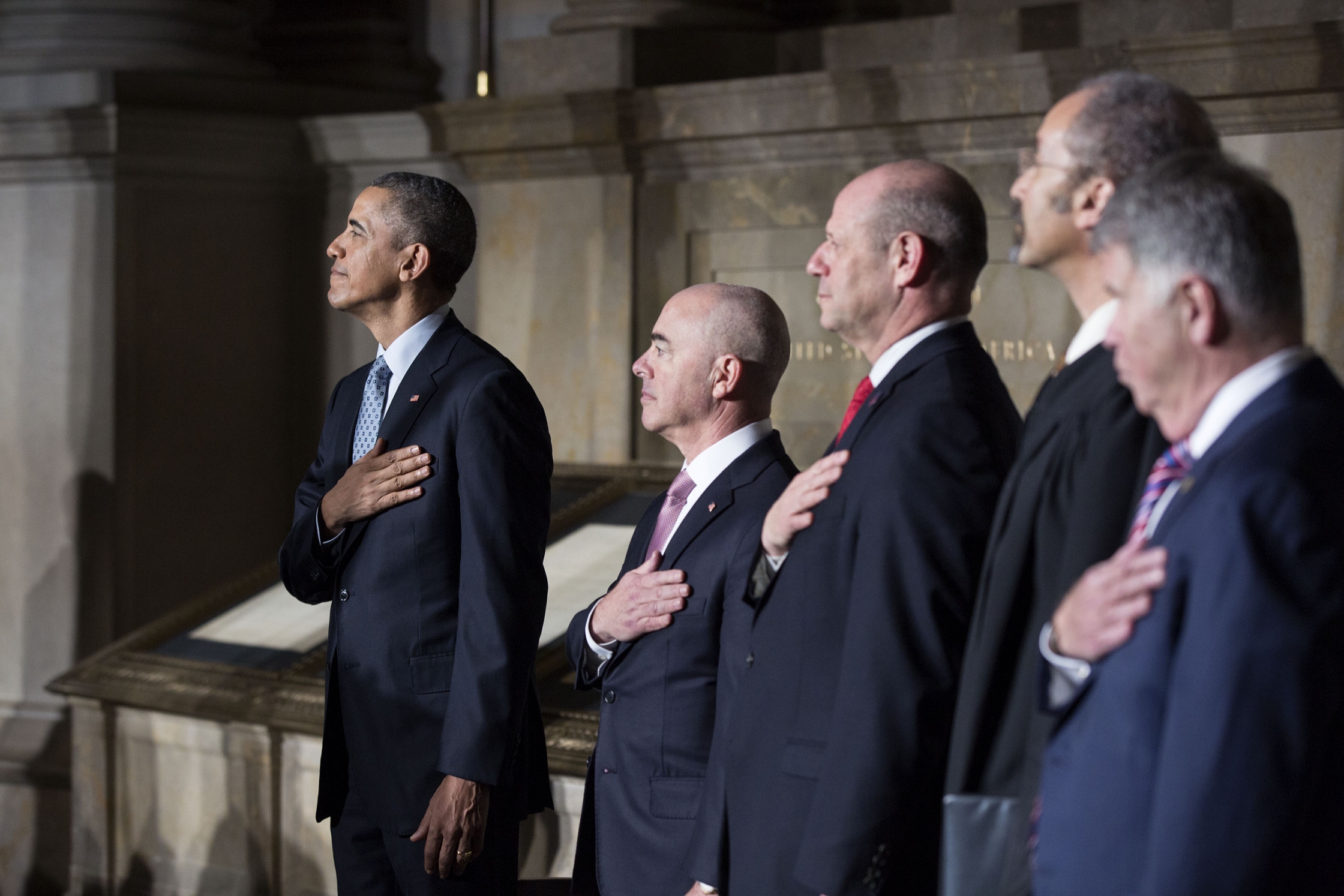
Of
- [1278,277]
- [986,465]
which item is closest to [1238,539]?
[1278,277]

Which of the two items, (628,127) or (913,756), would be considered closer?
(913,756)

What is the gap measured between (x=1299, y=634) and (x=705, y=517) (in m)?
1.46

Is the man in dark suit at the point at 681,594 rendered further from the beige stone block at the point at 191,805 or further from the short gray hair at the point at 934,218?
the beige stone block at the point at 191,805

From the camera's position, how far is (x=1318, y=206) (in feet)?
16.9

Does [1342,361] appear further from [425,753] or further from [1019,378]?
[425,753]

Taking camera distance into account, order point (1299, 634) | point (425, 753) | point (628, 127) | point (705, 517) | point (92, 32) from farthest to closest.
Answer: point (92, 32) → point (628, 127) → point (425, 753) → point (705, 517) → point (1299, 634)

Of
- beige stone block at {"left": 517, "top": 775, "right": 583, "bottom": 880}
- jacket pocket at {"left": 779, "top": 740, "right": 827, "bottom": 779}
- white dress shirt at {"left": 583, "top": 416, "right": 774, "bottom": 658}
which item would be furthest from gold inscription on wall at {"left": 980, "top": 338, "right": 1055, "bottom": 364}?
jacket pocket at {"left": 779, "top": 740, "right": 827, "bottom": 779}

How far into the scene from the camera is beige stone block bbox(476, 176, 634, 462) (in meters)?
6.67

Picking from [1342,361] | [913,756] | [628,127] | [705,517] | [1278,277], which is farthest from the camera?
[628,127]

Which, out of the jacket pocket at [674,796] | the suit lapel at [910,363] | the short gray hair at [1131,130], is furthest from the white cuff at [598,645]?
the short gray hair at [1131,130]

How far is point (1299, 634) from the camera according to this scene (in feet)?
5.30

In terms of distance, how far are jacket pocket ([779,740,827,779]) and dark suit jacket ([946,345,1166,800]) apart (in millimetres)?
337

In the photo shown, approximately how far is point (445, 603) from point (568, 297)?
3602 millimetres

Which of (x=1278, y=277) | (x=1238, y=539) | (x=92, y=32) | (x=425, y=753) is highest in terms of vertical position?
(x=92, y=32)
